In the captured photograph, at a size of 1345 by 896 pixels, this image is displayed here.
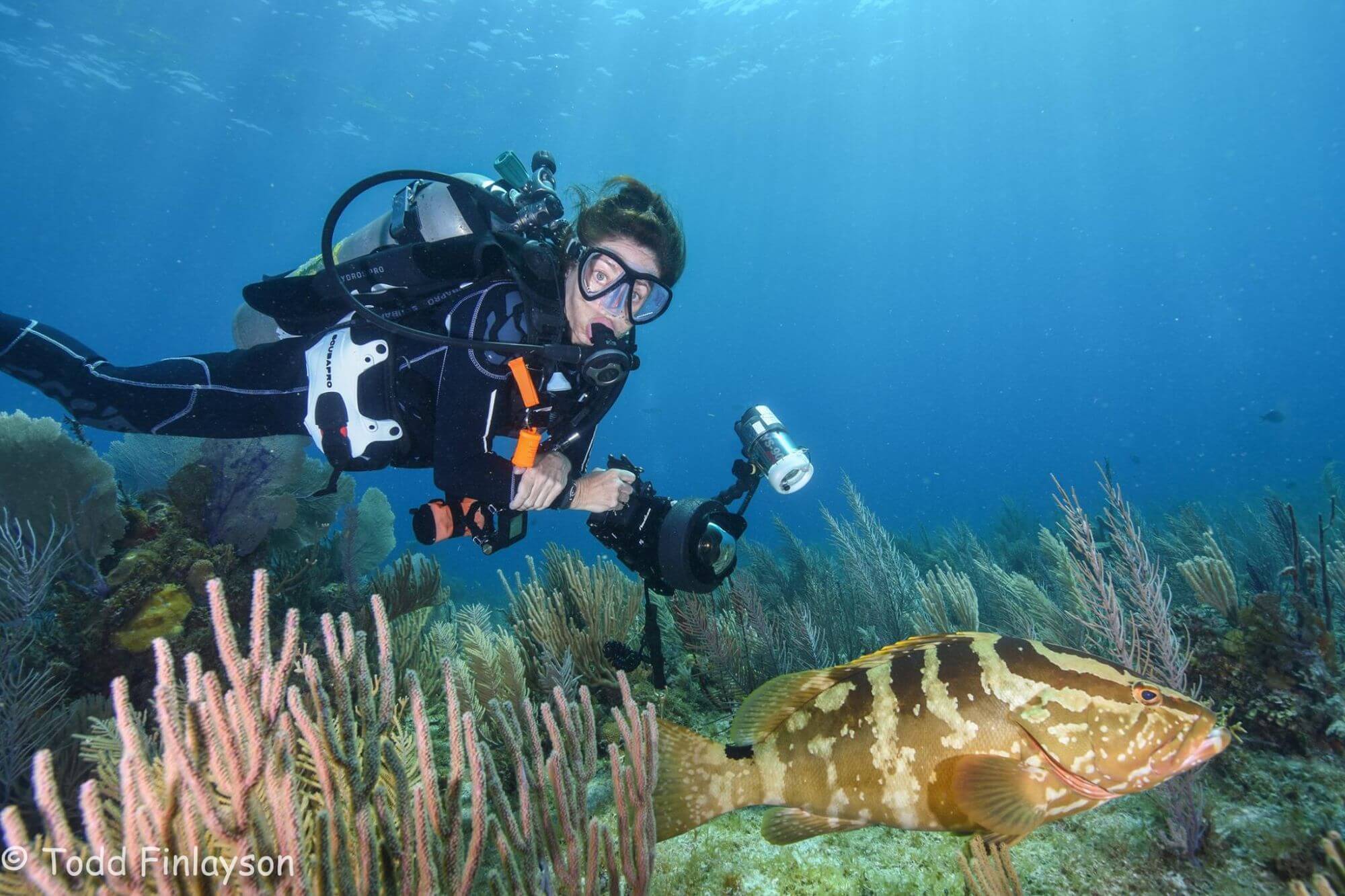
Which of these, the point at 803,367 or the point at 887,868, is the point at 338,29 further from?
the point at 803,367

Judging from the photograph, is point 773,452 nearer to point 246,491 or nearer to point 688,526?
point 688,526

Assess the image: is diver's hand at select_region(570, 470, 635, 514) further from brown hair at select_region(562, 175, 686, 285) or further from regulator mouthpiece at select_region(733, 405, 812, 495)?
brown hair at select_region(562, 175, 686, 285)

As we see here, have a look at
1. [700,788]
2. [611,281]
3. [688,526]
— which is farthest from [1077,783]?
[611,281]

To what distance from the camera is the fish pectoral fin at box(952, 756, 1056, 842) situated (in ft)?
5.60

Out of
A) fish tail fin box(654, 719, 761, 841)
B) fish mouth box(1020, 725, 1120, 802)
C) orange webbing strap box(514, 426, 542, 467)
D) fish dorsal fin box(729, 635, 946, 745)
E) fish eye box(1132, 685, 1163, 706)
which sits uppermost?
orange webbing strap box(514, 426, 542, 467)

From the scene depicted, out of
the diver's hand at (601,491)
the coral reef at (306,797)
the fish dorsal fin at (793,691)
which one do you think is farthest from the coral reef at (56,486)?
the fish dorsal fin at (793,691)

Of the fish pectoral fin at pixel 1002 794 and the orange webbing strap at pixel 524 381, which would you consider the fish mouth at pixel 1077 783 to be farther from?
the orange webbing strap at pixel 524 381

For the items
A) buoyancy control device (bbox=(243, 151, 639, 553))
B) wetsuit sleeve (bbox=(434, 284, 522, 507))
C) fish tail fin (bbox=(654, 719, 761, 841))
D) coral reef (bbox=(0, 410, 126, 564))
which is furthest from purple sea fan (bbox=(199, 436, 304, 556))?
fish tail fin (bbox=(654, 719, 761, 841))

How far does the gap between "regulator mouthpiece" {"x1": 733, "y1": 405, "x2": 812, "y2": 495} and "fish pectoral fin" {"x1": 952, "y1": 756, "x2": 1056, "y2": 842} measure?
6.27 ft

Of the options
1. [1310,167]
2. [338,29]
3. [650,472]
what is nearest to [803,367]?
[650,472]

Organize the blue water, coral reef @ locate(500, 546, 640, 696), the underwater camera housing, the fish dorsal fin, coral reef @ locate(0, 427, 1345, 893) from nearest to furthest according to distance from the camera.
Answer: coral reef @ locate(0, 427, 1345, 893)
the fish dorsal fin
the underwater camera housing
coral reef @ locate(500, 546, 640, 696)
the blue water

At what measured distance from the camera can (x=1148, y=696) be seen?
179 centimetres

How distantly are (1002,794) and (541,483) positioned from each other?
2.42 metres

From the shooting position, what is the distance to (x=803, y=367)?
11956 centimetres
